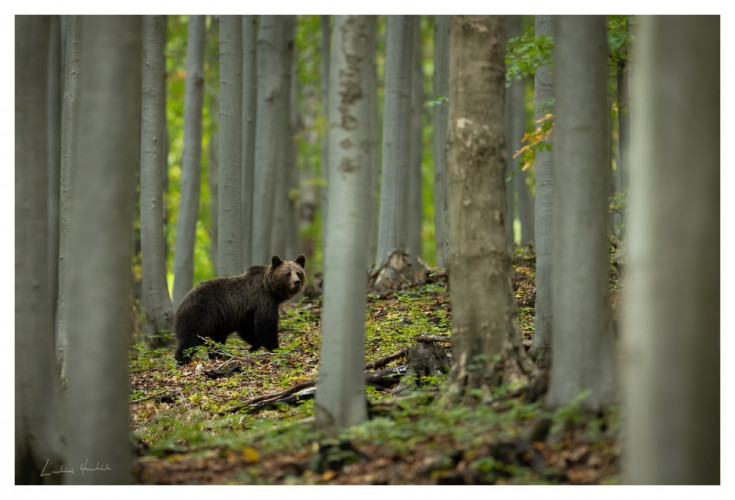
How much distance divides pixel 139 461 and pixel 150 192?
803cm

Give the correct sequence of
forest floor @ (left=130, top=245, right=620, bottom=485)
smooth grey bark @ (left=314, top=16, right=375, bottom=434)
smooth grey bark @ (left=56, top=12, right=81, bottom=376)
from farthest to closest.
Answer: smooth grey bark @ (left=56, top=12, right=81, bottom=376), smooth grey bark @ (left=314, top=16, right=375, bottom=434), forest floor @ (left=130, top=245, right=620, bottom=485)

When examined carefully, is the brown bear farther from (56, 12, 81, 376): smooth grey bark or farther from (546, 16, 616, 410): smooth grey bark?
(546, 16, 616, 410): smooth grey bark

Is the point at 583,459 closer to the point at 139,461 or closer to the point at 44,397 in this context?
the point at 139,461

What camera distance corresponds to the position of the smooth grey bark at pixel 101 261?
5684 millimetres

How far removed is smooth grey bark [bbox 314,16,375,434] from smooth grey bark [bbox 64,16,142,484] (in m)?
1.79

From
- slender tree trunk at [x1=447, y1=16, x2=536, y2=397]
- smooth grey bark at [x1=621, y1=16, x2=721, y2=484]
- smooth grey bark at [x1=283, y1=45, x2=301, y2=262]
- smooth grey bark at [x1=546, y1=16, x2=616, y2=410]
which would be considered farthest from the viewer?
smooth grey bark at [x1=283, y1=45, x2=301, y2=262]

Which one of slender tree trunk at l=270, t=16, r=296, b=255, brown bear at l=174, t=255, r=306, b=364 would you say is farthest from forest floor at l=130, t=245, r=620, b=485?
slender tree trunk at l=270, t=16, r=296, b=255

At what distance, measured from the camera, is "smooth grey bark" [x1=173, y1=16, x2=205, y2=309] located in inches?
655

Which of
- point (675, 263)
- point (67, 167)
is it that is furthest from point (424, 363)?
point (67, 167)

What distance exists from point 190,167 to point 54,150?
3.68 m

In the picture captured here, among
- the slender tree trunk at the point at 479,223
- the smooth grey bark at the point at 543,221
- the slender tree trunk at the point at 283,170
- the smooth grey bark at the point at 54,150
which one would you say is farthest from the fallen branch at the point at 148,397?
the slender tree trunk at the point at 283,170

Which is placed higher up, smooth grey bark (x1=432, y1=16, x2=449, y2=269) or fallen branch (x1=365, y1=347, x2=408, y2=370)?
smooth grey bark (x1=432, y1=16, x2=449, y2=269)

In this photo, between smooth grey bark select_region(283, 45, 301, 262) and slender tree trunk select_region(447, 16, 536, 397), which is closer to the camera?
slender tree trunk select_region(447, 16, 536, 397)

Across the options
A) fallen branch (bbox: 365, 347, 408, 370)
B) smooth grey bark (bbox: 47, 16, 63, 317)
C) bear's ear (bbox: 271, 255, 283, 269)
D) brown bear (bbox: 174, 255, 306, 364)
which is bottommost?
fallen branch (bbox: 365, 347, 408, 370)
